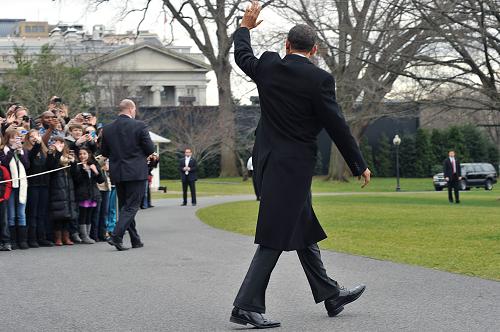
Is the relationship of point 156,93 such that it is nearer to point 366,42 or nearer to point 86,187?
point 366,42

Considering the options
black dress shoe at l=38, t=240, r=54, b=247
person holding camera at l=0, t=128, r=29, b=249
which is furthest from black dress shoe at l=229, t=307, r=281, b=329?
black dress shoe at l=38, t=240, r=54, b=247

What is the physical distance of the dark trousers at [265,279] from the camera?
293 inches

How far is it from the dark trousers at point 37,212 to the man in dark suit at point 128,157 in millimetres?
1456

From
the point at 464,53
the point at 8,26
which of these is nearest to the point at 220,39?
the point at 464,53

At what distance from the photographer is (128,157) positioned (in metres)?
13.9

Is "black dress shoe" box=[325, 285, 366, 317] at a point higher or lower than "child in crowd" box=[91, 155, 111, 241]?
lower

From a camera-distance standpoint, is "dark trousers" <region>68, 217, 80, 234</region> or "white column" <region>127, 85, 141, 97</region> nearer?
"dark trousers" <region>68, 217, 80, 234</region>

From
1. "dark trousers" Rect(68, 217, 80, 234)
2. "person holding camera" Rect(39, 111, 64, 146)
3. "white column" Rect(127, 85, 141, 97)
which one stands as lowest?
"dark trousers" Rect(68, 217, 80, 234)

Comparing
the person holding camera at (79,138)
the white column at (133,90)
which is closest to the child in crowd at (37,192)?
the person holding camera at (79,138)

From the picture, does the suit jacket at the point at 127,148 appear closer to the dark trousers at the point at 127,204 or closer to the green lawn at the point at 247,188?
the dark trousers at the point at 127,204

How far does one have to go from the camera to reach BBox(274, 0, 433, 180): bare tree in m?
27.5

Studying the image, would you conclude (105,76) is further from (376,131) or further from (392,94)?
(392,94)

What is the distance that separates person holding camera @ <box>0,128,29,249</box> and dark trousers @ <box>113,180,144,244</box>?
1.47 metres

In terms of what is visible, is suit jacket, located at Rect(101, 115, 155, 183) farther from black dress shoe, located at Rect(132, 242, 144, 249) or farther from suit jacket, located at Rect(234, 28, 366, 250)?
suit jacket, located at Rect(234, 28, 366, 250)
